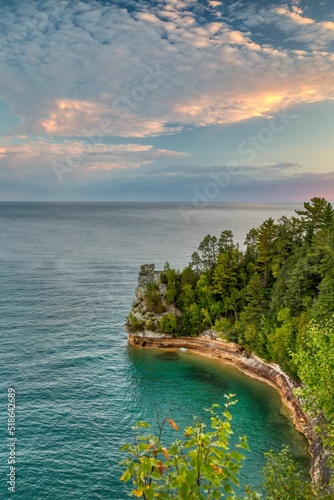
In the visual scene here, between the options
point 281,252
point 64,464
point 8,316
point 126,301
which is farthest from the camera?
point 126,301

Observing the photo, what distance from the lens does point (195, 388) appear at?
47.2 m

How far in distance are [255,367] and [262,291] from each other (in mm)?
12597

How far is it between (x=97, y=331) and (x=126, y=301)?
17.3 meters

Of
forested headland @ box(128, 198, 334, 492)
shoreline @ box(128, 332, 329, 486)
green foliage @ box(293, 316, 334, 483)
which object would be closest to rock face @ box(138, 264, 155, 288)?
forested headland @ box(128, 198, 334, 492)

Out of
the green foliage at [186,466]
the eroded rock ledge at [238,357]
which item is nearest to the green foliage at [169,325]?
the eroded rock ledge at [238,357]

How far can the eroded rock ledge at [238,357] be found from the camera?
36344mm

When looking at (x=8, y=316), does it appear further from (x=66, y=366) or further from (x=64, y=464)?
(x=64, y=464)

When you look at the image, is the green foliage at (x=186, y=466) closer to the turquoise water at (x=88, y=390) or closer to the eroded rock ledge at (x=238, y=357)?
the turquoise water at (x=88, y=390)

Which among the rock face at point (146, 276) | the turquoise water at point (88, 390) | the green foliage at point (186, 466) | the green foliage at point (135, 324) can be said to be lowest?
the turquoise water at point (88, 390)

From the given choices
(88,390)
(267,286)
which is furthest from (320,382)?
(267,286)

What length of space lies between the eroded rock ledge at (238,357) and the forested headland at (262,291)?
1188 millimetres

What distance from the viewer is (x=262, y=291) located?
58562mm

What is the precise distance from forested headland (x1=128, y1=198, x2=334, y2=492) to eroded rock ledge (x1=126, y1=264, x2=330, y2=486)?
46.8 inches

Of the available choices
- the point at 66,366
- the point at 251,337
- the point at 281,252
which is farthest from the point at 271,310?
the point at 66,366
